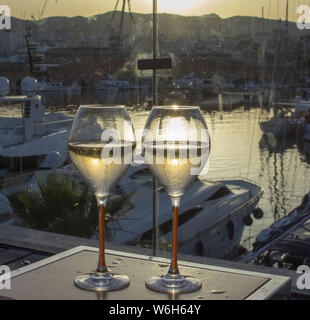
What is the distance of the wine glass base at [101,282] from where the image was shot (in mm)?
812

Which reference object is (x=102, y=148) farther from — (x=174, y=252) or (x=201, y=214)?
(x=201, y=214)

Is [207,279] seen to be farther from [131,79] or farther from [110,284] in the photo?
[131,79]

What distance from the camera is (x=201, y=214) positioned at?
667 cm

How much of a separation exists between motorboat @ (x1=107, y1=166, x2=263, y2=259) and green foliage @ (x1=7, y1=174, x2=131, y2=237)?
183 centimetres

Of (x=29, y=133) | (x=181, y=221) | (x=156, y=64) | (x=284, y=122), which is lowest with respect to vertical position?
(x=181, y=221)

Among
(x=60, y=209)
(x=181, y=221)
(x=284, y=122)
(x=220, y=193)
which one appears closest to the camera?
(x=60, y=209)

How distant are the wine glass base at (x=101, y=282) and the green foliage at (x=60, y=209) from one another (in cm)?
231

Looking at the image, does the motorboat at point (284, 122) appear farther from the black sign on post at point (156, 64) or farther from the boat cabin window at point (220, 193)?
the black sign on post at point (156, 64)

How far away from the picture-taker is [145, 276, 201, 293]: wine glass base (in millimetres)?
804

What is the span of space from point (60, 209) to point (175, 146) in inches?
100

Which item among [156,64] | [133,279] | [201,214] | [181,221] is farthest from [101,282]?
[201,214]

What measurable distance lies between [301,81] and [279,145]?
2.55m

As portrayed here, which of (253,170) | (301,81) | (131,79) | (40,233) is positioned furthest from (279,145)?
(40,233)
